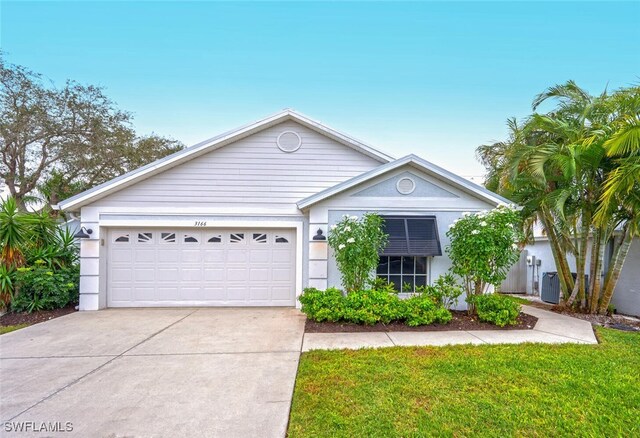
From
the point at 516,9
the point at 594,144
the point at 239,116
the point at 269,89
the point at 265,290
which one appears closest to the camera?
the point at 594,144

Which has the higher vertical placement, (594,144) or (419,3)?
(419,3)

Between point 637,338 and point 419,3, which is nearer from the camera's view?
point 637,338

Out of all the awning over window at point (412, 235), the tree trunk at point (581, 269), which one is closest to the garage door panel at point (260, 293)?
the awning over window at point (412, 235)

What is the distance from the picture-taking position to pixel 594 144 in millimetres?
6777

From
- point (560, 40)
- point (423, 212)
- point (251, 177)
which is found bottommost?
point (423, 212)

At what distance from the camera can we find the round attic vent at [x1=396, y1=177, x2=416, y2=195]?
322 inches

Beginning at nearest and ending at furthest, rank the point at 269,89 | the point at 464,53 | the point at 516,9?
the point at 516,9
the point at 464,53
the point at 269,89

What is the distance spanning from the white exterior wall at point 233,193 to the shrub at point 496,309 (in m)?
4.17

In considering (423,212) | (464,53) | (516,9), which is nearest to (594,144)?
(423,212)

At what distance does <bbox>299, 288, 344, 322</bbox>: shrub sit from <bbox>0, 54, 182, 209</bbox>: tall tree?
15744 millimetres

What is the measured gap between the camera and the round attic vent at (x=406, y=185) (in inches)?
322

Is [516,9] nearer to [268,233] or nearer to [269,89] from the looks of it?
[269,89]

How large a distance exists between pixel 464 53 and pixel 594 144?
655 cm

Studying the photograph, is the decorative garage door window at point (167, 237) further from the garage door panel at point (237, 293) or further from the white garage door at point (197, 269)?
the garage door panel at point (237, 293)
